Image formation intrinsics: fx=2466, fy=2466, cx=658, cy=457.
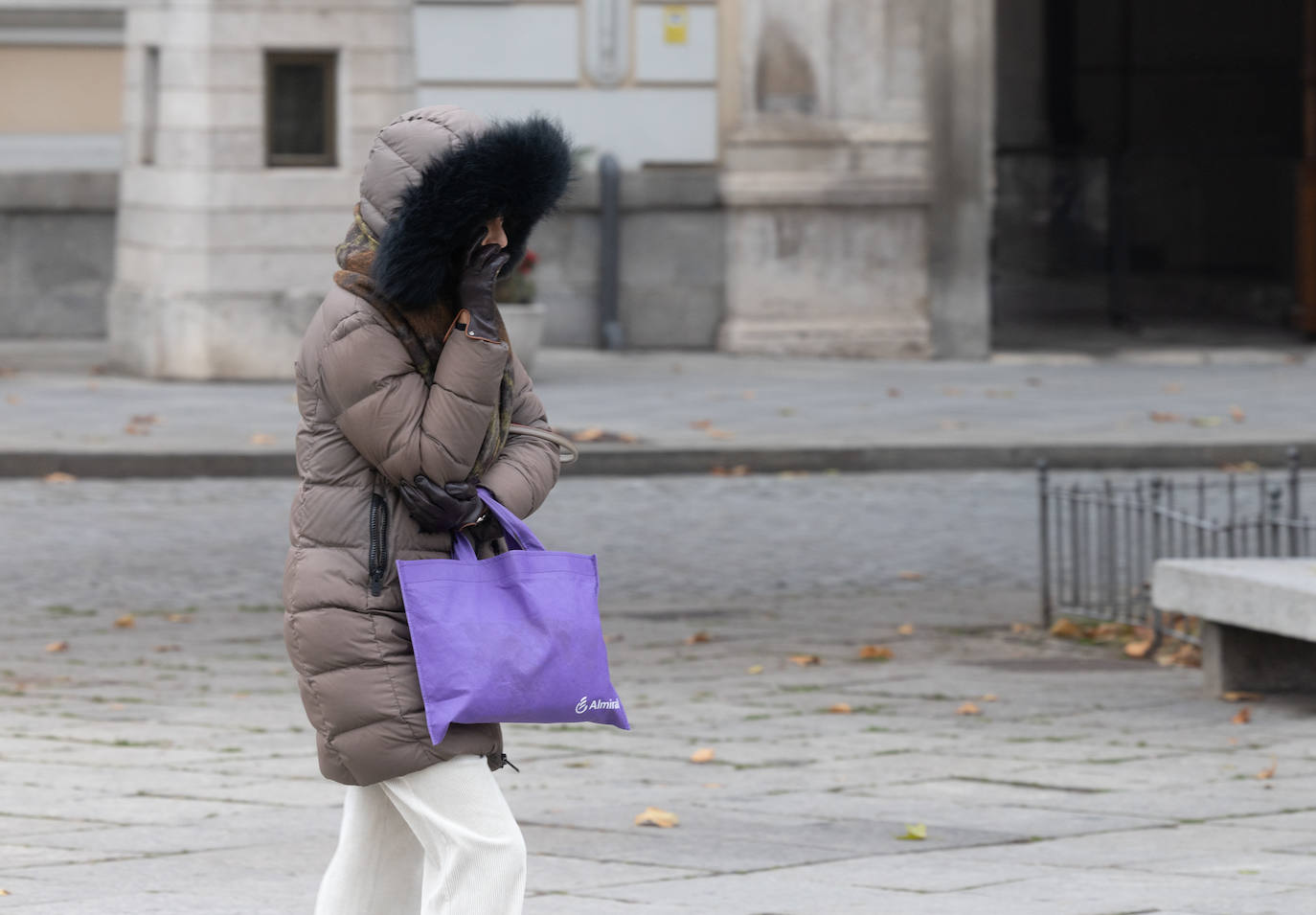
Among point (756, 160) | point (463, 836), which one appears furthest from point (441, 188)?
point (756, 160)

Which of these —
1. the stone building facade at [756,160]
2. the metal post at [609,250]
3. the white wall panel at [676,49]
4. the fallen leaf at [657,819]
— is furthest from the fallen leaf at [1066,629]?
the white wall panel at [676,49]

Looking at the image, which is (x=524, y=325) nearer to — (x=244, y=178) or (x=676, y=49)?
(x=244, y=178)

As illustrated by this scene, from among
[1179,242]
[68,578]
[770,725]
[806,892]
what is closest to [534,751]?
[770,725]

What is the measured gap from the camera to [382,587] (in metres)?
3.71

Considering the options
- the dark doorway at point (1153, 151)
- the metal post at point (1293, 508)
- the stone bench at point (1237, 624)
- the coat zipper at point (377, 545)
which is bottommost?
the stone bench at point (1237, 624)

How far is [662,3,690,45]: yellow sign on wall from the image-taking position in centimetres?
1891

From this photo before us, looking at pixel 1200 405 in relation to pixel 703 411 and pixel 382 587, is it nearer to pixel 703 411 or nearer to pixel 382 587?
pixel 703 411

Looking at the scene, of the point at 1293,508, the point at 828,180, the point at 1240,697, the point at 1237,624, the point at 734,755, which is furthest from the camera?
the point at 828,180

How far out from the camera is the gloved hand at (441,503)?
3680 millimetres

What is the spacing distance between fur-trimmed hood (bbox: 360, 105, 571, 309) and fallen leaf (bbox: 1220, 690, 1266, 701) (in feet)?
13.9

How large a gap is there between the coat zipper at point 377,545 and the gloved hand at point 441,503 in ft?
0.14

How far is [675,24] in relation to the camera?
62.0 feet

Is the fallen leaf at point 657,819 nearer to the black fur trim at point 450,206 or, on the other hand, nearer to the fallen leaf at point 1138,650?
the black fur trim at point 450,206

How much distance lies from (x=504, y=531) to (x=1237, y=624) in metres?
3.99
